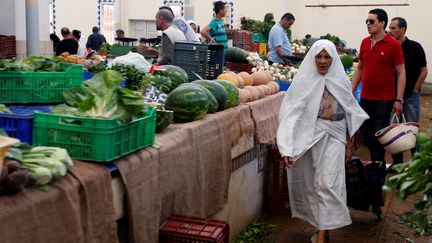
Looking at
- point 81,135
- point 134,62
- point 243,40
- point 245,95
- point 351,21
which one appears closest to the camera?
point 81,135

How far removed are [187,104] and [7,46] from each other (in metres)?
6.98

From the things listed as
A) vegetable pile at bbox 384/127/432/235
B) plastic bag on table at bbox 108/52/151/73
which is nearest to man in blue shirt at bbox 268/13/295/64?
plastic bag on table at bbox 108/52/151/73

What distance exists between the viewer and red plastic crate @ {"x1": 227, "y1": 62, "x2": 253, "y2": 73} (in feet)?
27.0

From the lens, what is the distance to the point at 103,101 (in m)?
3.25

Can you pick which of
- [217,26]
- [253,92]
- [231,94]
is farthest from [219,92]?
[217,26]

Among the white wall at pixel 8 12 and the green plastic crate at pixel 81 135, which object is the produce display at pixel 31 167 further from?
the white wall at pixel 8 12

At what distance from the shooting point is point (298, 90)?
5168mm

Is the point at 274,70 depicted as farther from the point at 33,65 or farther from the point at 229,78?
the point at 33,65

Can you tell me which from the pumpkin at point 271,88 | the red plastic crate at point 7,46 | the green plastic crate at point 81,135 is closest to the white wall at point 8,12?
the red plastic crate at point 7,46

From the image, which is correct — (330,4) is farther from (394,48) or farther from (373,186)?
(373,186)

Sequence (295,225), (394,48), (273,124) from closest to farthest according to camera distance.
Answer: (295,225)
(273,124)
(394,48)

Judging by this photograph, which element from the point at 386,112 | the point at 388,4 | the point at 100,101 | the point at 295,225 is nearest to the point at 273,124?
the point at 295,225

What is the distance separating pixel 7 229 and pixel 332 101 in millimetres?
3359

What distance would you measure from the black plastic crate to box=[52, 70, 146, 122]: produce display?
304 centimetres
